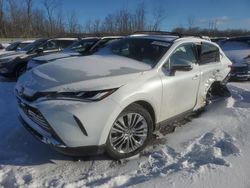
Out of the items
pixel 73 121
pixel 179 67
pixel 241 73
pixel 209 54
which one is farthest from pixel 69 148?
pixel 241 73

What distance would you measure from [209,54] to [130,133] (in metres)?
2.65

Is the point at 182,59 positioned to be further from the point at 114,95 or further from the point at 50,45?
the point at 50,45

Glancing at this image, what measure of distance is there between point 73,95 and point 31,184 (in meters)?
1.07

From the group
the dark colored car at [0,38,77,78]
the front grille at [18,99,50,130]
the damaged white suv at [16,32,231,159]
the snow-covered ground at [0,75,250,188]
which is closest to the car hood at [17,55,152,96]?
the damaged white suv at [16,32,231,159]

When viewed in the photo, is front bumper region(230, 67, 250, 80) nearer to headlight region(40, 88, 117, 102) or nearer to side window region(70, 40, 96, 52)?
side window region(70, 40, 96, 52)

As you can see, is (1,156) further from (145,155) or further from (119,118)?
(145,155)

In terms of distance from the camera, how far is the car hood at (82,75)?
11.5 ft

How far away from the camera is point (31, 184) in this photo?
10.6ft

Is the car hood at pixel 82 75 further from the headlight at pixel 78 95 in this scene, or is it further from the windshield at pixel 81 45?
the windshield at pixel 81 45

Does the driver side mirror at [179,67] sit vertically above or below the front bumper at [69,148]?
above

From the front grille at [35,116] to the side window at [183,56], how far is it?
1.95 metres

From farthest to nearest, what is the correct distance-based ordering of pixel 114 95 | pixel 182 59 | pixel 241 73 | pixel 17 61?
pixel 17 61
pixel 241 73
pixel 182 59
pixel 114 95

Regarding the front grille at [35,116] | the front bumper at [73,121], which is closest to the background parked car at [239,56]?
the front bumper at [73,121]

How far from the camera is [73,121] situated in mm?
3318
